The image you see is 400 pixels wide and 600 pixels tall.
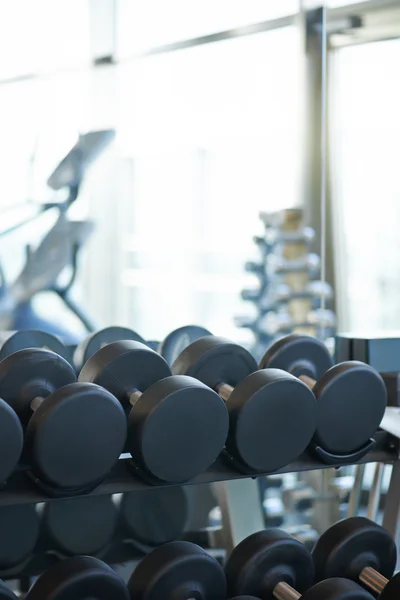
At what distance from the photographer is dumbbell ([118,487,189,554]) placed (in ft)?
5.65

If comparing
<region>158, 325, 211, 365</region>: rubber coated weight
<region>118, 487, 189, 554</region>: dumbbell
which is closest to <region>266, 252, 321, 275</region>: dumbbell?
<region>158, 325, 211, 365</region>: rubber coated weight

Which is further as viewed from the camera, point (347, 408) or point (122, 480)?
point (347, 408)

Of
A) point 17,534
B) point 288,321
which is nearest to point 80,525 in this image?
point 17,534

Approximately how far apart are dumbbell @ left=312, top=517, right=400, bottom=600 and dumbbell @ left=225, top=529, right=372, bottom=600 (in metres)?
0.04

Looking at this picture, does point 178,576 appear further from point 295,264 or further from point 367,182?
point 367,182

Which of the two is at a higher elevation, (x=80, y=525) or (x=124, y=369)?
(x=124, y=369)

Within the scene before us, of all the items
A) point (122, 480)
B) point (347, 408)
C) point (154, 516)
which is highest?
point (347, 408)

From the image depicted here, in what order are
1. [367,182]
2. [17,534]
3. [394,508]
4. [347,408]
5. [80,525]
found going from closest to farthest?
[347,408]
[394,508]
[17,534]
[80,525]
[367,182]

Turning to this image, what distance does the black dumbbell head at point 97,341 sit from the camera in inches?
72.6

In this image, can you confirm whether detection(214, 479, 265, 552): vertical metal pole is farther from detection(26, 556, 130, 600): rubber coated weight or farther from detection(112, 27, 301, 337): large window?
detection(112, 27, 301, 337): large window

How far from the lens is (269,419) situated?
1289 mm

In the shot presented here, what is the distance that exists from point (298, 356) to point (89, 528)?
24.3 inches

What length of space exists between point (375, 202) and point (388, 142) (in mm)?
211

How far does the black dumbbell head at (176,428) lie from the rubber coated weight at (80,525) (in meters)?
0.38
